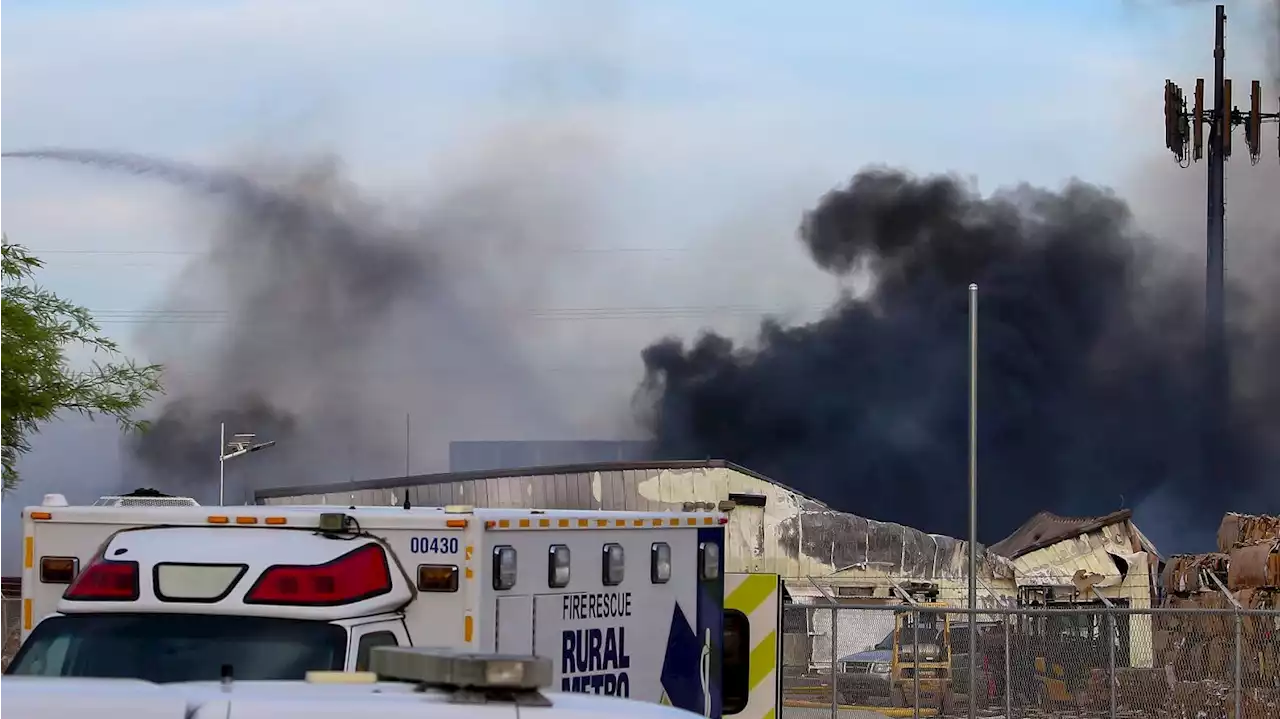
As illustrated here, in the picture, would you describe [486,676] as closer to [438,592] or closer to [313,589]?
[313,589]

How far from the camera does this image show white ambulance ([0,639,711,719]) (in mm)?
3262

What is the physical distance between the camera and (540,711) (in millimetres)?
3471

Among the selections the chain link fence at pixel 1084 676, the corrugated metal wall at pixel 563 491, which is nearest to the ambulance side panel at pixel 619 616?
the chain link fence at pixel 1084 676

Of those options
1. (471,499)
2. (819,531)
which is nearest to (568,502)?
(471,499)

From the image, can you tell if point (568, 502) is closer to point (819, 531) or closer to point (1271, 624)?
point (819, 531)

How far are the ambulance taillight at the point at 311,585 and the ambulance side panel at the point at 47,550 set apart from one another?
121 cm

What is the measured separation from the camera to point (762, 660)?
10.2 m

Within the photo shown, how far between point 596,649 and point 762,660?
2.13m

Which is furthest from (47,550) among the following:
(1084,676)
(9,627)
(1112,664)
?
(9,627)

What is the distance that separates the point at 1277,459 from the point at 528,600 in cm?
7731

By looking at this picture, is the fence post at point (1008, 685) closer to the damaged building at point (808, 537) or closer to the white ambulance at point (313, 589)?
the white ambulance at point (313, 589)

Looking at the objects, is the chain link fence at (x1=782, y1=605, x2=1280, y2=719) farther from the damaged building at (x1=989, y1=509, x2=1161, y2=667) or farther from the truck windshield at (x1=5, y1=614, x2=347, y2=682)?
the damaged building at (x1=989, y1=509, x2=1161, y2=667)

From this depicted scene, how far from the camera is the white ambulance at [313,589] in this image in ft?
22.6

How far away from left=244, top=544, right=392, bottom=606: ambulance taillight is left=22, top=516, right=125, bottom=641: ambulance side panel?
121 cm
